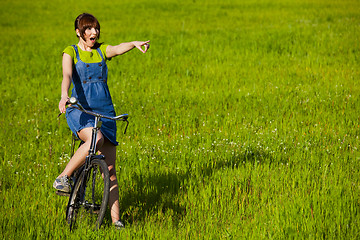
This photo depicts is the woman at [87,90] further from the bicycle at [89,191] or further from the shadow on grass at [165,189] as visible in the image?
the shadow on grass at [165,189]

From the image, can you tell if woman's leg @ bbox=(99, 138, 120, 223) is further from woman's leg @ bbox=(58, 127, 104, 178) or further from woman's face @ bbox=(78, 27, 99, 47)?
woman's face @ bbox=(78, 27, 99, 47)

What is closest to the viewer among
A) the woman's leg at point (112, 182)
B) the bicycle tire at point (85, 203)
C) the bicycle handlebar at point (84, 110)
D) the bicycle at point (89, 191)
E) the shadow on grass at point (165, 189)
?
the bicycle handlebar at point (84, 110)

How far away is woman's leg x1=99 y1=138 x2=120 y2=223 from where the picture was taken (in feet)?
16.0

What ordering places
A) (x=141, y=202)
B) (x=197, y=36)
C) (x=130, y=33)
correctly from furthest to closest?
1. (x=130, y=33)
2. (x=197, y=36)
3. (x=141, y=202)

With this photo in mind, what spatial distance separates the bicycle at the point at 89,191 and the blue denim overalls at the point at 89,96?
0.99ft

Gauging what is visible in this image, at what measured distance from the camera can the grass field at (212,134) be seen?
16.2ft

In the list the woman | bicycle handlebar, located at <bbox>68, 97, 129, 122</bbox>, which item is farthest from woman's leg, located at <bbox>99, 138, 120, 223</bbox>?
bicycle handlebar, located at <bbox>68, 97, 129, 122</bbox>

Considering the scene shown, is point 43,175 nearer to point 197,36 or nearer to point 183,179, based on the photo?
point 183,179

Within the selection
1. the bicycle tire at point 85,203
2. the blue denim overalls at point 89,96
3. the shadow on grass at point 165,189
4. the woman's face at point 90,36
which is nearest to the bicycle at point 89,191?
the bicycle tire at point 85,203

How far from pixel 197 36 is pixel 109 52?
38.3ft

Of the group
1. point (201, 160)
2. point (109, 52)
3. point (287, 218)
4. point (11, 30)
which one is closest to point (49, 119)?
point (201, 160)

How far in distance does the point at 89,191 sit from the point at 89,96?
0.98 meters

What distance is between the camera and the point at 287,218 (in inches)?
183

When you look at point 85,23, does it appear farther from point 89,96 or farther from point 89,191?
point 89,191
